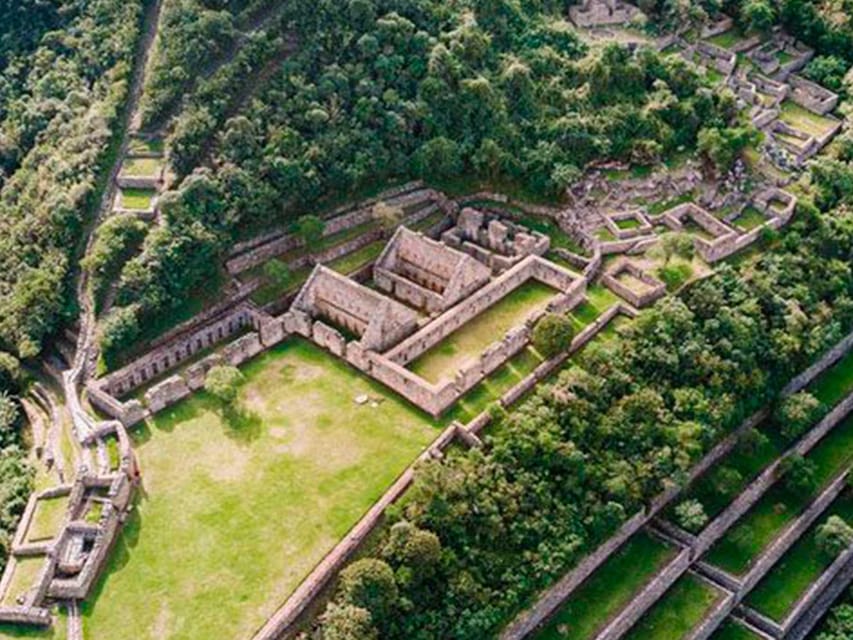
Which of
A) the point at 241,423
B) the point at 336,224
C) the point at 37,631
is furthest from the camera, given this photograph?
the point at 336,224

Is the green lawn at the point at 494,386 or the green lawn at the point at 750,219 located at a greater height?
the green lawn at the point at 750,219

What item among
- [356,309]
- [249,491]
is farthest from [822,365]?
[249,491]

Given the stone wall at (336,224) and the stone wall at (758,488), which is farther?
the stone wall at (336,224)

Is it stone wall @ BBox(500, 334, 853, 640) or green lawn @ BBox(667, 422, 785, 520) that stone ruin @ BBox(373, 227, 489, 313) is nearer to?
stone wall @ BBox(500, 334, 853, 640)

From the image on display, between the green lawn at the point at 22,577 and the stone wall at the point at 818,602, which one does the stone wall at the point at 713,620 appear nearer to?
the stone wall at the point at 818,602

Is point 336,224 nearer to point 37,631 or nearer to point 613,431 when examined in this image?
point 613,431

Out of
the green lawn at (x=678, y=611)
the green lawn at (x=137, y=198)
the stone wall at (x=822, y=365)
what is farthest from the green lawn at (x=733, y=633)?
the green lawn at (x=137, y=198)
